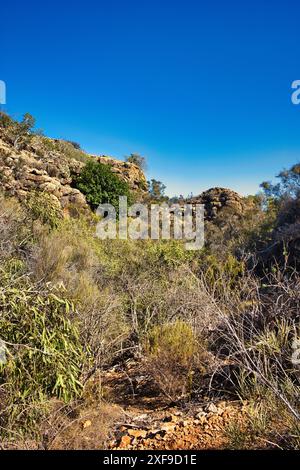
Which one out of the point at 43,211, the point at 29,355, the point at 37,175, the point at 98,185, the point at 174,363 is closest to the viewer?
the point at 29,355

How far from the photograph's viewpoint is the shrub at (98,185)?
16297mm

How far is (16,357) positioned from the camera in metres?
2.53

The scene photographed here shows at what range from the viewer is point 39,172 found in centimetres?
1366

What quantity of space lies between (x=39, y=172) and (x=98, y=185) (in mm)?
3479

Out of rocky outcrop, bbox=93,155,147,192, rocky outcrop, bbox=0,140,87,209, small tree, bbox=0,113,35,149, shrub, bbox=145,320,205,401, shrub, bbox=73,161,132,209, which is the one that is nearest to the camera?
shrub, bbox=145,320,205,401

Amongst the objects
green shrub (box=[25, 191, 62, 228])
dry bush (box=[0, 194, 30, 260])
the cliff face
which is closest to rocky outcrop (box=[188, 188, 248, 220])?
the cliff face

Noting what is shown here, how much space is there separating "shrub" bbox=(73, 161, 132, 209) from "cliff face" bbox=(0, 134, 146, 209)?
0.48 m

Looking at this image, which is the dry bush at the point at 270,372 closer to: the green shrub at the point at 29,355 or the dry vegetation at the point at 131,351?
the dry vegetation at the point at 131,351

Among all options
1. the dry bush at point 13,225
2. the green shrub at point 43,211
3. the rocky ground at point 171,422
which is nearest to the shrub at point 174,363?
the rocky ground at point 171,422

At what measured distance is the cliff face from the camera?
1218cm

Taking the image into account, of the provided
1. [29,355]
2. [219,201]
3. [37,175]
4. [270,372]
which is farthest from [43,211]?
[219,201]

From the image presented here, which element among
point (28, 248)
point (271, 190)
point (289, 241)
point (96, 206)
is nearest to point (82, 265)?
point (28, 248)

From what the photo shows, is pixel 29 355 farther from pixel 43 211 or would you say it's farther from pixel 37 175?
pixel 37 175

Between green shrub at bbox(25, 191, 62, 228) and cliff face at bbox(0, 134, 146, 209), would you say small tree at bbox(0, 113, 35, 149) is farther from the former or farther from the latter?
green shrub at bbox(25, 191, 62, 228)
